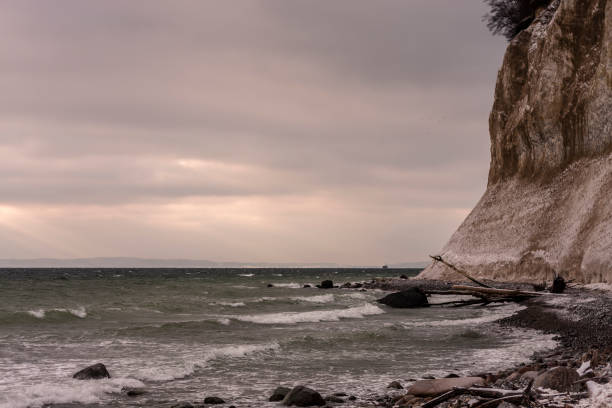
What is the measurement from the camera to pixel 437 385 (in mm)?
11062

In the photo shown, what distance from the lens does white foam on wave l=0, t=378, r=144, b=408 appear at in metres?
11.5

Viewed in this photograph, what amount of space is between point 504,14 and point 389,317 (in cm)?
4212

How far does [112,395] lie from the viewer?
12336mm

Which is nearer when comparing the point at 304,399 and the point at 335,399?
the point at 304,399

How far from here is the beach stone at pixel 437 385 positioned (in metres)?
10.9

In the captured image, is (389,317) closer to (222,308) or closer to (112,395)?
(222,308)

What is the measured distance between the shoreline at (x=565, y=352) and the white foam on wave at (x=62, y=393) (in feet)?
19.7

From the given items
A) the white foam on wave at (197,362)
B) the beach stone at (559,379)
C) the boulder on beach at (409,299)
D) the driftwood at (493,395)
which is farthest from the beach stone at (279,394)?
the boulder on beach at (409,299)

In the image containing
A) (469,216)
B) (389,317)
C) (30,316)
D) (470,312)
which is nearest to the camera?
(30,316)

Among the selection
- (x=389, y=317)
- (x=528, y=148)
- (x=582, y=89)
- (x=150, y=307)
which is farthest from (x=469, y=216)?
(x=150, y=307)

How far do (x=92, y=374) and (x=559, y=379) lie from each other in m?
10.2

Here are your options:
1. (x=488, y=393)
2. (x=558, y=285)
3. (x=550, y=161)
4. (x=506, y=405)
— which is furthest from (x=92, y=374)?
(x=550, y=161)

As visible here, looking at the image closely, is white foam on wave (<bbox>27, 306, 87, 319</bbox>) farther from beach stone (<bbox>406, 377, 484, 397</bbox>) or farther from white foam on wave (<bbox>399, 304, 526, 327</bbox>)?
beach stone (<bbox>406, 377, 484, 397</bbox>)

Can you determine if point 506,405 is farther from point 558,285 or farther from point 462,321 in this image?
point 558,285
